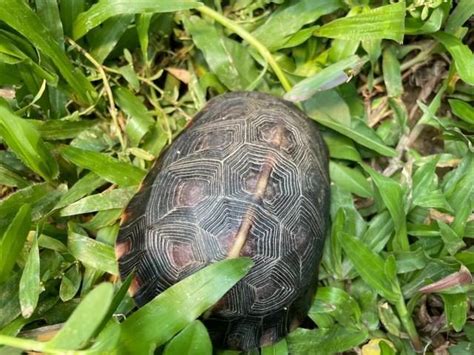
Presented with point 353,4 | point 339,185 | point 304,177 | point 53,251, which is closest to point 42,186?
point 53,251

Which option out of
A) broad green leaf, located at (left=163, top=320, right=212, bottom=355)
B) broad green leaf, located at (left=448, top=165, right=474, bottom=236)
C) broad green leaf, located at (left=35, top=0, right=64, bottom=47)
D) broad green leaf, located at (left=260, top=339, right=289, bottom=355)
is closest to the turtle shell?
broad green leaf, located at (left=260, top=339, right=289, bottom=355)

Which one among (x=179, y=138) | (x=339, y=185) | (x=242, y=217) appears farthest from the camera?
(x=339, y=185)

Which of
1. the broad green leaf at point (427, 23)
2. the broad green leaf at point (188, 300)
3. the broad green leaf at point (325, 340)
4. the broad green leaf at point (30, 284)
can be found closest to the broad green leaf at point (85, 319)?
the broad green leaf at point (188, 300)

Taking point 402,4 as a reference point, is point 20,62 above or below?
above

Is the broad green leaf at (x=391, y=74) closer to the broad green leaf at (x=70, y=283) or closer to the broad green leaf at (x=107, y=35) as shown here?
the broad green leaf at (x=107, y=35)

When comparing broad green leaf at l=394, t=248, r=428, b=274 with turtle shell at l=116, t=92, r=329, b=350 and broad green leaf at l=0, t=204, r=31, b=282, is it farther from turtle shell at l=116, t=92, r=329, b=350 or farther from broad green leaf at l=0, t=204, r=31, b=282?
broad green leaf at l=0, t=204, r=31, b=282

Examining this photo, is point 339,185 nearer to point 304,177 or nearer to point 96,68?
point 304,177

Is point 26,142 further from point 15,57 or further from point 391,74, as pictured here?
point 391,74
